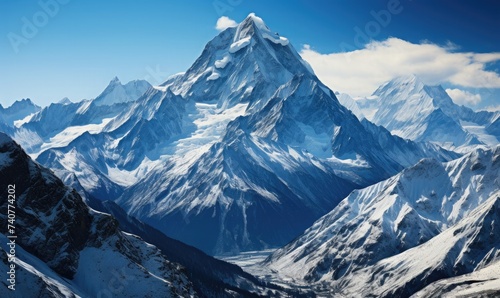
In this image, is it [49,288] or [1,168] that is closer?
[49,288]

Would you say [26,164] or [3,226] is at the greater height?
[26,164]

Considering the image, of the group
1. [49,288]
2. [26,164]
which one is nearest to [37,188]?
[26,164]

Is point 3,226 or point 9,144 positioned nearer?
point 3,226

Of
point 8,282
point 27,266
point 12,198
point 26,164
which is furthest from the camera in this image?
point 26,164

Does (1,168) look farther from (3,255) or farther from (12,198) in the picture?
(3,255)

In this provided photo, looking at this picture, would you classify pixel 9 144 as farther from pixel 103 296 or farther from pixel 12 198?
pixel 103 296

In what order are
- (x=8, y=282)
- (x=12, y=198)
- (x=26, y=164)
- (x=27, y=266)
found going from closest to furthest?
(x=8, y=282) → (x=27, y=266) → (x=12, y=198) → (x=26, y=164)

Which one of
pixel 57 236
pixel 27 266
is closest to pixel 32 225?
pixel 57 236

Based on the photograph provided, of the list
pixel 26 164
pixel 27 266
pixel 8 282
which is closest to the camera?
pixel 8 282

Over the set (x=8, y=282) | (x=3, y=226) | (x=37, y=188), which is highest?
(x=37, y=188)
